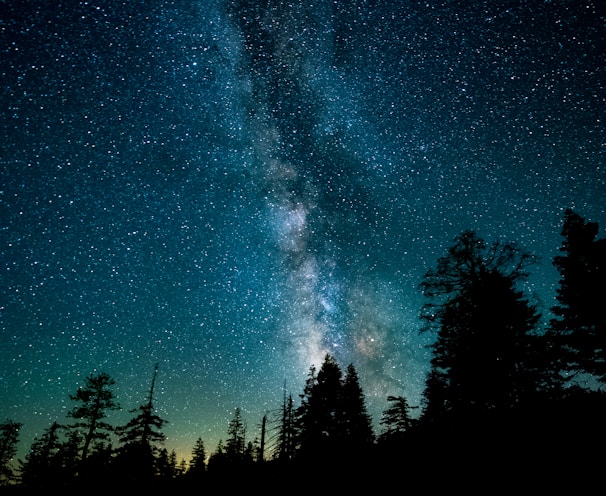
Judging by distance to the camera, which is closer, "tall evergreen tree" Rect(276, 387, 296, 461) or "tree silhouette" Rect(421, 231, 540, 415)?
"tree silhouette" Rect(421, 231, 540, 415)

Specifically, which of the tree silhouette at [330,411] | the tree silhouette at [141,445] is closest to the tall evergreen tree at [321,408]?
the tree silhouette at [330,411]

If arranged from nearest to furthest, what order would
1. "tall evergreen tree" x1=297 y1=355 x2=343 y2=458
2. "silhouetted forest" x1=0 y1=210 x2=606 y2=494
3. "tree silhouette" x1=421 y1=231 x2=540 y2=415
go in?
"silhouetted forest" x1=0 y1=210 x2=606 y2=494 < "tree silhouette" x1=421 y1=231 x2=540 y2=415 < "tall evergreen tree" x1=297 y1=355 x2=343 y2=458

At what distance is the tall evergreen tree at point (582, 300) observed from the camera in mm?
13148

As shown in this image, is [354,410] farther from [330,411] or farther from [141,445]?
[141,445]

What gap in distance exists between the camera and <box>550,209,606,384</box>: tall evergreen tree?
1315 cm

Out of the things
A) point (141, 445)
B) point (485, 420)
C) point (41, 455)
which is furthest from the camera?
point (41, 455)

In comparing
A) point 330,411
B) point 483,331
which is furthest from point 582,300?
point 330,411

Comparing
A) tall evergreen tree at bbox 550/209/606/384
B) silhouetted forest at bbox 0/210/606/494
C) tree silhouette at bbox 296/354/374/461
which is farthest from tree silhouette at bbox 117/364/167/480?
tall evergreen tree at bbox 550/209/606/384

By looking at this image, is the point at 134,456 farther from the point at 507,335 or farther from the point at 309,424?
the point at 507,335

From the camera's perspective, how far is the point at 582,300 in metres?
13.5

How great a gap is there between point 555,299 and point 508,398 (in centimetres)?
641

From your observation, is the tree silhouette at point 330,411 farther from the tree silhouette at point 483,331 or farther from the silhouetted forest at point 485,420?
the tree silhouette at point 483,331

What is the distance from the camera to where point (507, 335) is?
1295cm

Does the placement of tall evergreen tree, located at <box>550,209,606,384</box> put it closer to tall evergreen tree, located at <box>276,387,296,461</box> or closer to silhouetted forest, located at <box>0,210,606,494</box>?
silhouetted forest, located at <box>0,210,606,494</box>
